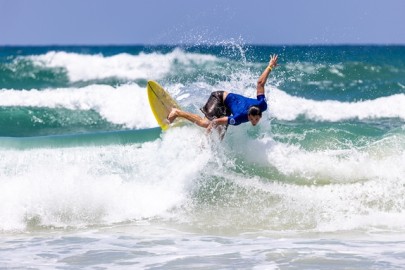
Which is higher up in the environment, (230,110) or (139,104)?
(139,104)

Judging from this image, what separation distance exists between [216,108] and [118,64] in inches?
722

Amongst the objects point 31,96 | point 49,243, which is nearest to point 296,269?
point 49,243

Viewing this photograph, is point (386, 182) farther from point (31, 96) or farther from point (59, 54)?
point (59, 54)

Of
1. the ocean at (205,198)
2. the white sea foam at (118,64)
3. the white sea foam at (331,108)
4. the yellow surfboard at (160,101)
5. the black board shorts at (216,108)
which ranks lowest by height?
the ocean at (205,198)

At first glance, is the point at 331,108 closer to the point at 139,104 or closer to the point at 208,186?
the point at 139,104

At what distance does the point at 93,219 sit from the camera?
324 inches

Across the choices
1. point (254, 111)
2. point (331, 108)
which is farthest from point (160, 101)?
point (331, 108)

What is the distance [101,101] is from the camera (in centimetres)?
1762

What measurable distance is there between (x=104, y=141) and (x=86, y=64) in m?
16.1

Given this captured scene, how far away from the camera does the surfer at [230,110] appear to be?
824cm

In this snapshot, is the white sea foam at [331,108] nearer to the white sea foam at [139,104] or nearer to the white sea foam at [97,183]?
the white sea foam at [139,104]

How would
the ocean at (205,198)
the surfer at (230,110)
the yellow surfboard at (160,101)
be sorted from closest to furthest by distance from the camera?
1. the ocean at (205,198)
2. the surfer at (230,110)
3. the yellow surfboard at (160,101)

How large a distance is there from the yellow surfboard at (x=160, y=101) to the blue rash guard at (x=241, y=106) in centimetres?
139

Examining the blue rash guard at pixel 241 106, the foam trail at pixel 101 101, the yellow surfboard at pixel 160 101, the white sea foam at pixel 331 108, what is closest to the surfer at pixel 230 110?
the blue rash guard at pixel 241 106
